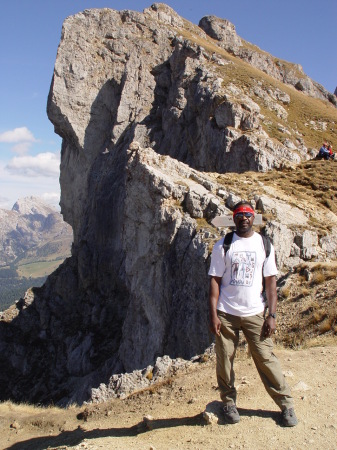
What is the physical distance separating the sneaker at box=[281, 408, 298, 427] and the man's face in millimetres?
3144

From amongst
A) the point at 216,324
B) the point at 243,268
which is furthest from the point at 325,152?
the point at 216,324

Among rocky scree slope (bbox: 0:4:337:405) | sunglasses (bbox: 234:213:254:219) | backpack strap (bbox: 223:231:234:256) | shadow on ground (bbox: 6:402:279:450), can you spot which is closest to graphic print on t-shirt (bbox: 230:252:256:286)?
backpack strap (bbox: 223:231:234:256)

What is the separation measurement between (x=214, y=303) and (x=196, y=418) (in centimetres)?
246

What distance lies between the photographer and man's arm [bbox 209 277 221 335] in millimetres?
6633

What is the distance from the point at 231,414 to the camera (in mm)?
6805

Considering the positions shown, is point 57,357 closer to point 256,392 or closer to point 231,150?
point 231,150

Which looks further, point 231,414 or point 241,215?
point 231,414

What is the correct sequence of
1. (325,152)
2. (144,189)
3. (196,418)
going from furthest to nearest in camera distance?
1. (325,152)
2. (144,189)
3. (196,418)

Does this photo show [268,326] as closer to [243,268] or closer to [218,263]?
[243,268]

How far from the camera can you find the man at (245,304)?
6.57 m

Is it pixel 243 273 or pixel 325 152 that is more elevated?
pixel 325 152

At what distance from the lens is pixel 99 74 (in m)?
65.1

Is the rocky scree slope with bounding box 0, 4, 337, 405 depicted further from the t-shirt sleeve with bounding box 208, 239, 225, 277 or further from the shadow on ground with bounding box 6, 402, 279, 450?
the t-shirt sleeve with bounding box 208, 239, 225, 277

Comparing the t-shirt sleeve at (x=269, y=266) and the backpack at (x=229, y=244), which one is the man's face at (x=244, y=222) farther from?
the t-shirt sleeve at (x=269, y=266)
